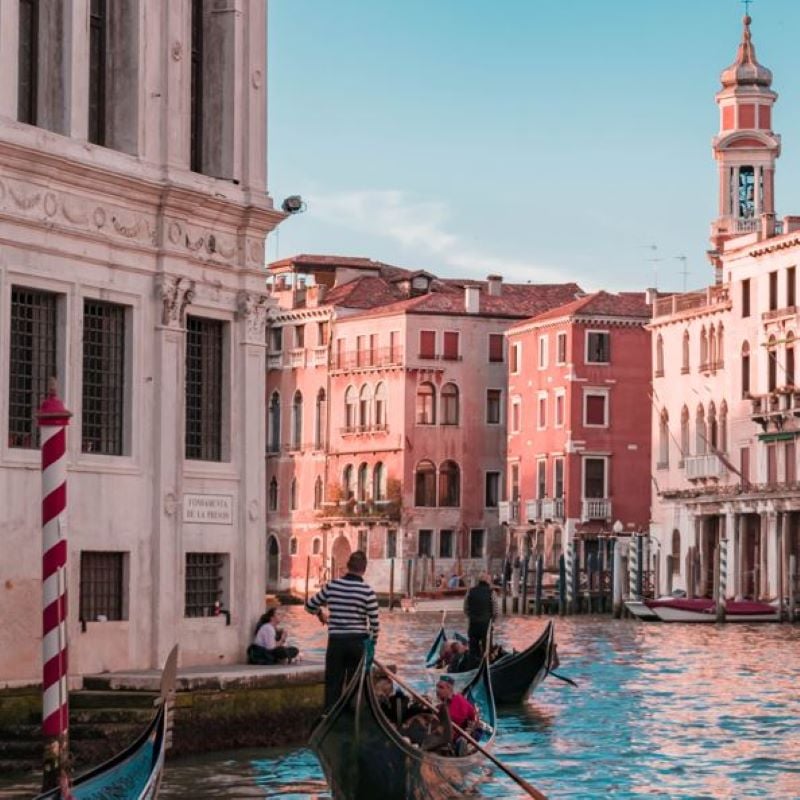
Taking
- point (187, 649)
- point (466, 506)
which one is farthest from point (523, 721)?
point (466, 506)

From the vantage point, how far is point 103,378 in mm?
17281

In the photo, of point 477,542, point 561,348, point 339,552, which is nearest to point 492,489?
point 477,542

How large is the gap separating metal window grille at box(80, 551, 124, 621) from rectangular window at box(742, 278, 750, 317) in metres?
37.1

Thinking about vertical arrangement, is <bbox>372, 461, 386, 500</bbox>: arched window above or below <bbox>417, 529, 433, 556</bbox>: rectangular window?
above

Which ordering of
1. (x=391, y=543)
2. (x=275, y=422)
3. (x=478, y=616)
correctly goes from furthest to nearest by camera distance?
(x=275, y=422) < (x=391, y=543) < (x=478, y=616)

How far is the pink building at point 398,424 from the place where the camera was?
2537 inches

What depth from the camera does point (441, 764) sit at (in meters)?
14.5

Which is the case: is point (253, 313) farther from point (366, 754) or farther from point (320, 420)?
point (320, 420)

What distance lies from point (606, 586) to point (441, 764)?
39662 millimetres

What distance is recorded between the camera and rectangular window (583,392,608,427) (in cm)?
5984

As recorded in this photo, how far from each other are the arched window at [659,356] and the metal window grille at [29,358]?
135 feet

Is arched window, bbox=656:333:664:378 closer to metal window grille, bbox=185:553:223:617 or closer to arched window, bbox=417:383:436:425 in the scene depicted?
arched window, bbox=417:383:436:425

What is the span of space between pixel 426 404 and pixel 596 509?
714 cm

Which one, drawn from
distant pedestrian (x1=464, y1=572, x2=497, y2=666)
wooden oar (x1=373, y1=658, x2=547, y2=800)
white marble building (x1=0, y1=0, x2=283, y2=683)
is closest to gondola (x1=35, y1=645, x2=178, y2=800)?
wooden oar (x1=373, y1=658, x2=547, y2=800)
